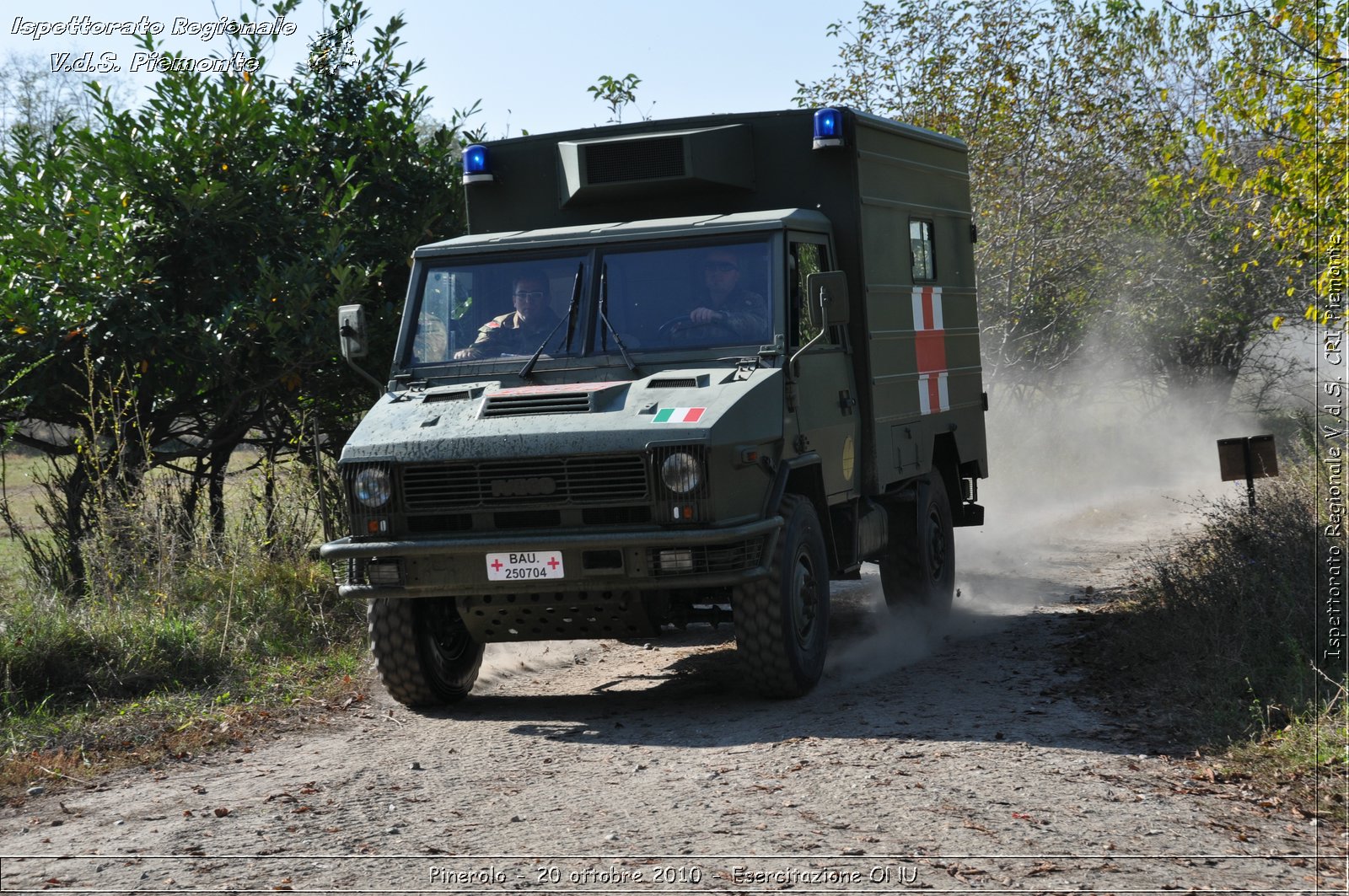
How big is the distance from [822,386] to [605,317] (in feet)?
4.45

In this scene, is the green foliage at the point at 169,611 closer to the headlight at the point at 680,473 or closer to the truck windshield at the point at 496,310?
the truck windshield at the point at 496,310

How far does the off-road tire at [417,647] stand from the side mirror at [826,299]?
2632mm

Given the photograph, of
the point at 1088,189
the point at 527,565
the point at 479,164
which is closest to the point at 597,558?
the point at 527,565

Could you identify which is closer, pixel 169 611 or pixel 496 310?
pixel 496 310

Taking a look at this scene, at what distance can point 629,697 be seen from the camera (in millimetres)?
8586

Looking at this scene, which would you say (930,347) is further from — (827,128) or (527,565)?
(527,565)

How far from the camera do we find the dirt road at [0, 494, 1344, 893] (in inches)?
199

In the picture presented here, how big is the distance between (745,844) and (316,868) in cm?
153

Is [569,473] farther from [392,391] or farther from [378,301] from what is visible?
[378,301]

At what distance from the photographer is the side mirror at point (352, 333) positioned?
8.39 metres

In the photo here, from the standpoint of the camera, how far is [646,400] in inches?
299

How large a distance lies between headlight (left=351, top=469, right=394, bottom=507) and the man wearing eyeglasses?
3.66 feet

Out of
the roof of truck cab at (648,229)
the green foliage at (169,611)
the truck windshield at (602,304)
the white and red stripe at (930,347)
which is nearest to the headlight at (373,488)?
the truck windshield at (602,304)

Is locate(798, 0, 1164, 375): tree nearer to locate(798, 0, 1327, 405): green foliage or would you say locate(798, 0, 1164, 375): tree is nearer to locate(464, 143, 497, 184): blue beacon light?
locate(798, 0, 1327, 405): green foliage
